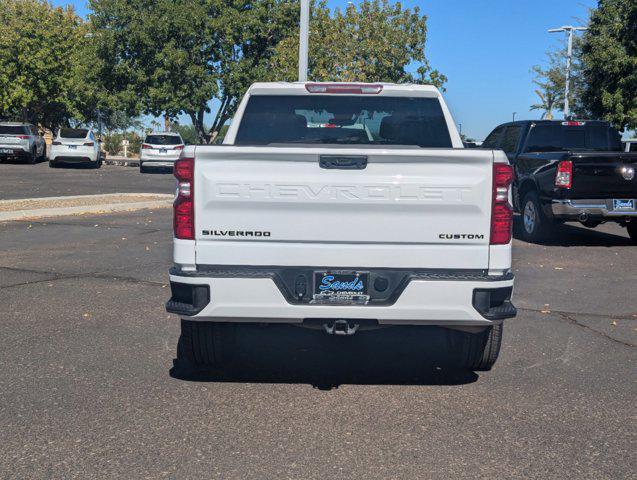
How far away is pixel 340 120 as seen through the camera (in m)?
6.27

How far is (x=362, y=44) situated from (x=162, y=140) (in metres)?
14.8

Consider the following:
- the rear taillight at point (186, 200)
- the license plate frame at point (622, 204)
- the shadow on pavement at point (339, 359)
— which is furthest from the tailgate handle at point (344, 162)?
the license plate frame at point (622, 204)

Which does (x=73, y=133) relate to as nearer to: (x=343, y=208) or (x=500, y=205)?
(x=343, y=208)

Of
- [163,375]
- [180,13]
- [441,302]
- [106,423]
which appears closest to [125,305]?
[163,375]

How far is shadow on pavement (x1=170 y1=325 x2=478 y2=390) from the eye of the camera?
17.8 ft

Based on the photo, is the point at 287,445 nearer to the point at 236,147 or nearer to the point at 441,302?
the point at 441,302

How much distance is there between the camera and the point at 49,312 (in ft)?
23.9

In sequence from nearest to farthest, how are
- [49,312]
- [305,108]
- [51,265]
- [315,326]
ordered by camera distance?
[315,326]
[305,108]
[49,312]
[51,265]

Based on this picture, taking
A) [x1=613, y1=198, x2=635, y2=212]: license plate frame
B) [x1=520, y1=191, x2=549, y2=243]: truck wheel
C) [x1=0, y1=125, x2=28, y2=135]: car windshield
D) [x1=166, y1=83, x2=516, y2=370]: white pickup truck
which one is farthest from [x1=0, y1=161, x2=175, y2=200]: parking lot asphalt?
[x1=166, y1=83, x2=516, y2=370]: white pickup truck

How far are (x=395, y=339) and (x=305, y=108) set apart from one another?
79.0 inches

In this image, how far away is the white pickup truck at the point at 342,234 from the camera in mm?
4645

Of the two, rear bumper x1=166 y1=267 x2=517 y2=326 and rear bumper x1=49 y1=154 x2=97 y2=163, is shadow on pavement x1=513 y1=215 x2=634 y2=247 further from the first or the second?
rear bumper x1=49 y1=154 x2=97 y2=163

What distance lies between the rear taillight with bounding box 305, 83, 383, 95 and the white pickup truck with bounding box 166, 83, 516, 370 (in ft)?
4.76

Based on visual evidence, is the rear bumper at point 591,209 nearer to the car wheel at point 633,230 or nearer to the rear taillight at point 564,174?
the rear taillight at point 564,174
